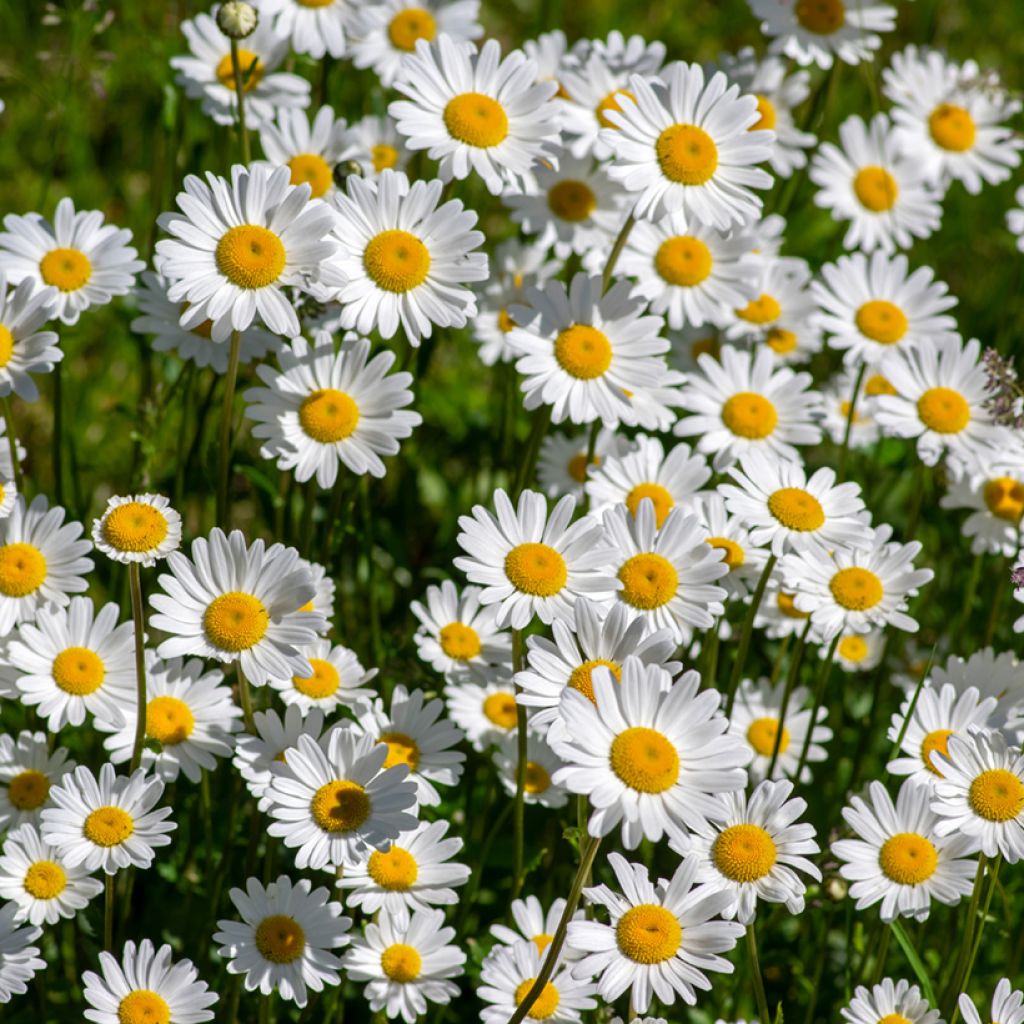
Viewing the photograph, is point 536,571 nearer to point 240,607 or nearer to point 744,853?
point 240,607

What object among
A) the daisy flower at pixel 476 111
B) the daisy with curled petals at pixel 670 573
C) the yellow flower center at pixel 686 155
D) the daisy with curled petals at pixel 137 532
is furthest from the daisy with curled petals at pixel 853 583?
the daisy with curled petals at pixel 137 532

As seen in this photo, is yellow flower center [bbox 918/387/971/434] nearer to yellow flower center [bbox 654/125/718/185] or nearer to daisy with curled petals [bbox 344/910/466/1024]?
yellow flower center [bbox 654/125/718/185]

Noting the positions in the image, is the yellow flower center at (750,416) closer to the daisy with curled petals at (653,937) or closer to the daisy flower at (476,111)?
the daisy flower at (476,111)

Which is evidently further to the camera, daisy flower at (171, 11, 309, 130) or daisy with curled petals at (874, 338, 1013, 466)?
daisy flower at (171, 11, 309, 130)

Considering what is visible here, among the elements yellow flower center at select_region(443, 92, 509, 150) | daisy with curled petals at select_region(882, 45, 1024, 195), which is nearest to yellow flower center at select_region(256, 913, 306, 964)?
yellow flower center at select_region(443, 92, 509, 150)

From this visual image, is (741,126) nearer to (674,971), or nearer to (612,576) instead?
(612,576)

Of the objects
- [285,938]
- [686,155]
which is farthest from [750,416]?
[285,938]
